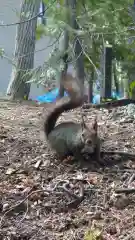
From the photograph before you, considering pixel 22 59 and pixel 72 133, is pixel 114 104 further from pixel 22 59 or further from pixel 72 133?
pixel 22 59

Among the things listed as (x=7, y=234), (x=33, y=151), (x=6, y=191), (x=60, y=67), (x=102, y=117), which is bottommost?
(x=7, y=234)

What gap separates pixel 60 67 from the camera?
5648 millimetres

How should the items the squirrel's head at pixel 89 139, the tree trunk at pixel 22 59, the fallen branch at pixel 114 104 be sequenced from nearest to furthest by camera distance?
the squirrel's head at pixel 89 139
the fallen branch at pixel 114 104
the tree trunk at pixel 22 59

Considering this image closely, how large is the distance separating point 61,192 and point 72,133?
30.9 inches

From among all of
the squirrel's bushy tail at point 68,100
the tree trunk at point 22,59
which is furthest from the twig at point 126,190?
the tree trunk at point 22,59

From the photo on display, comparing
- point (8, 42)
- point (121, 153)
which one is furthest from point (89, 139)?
point (8, 42)

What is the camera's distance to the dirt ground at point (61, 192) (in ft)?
9.80

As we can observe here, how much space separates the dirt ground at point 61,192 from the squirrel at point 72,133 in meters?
0.12

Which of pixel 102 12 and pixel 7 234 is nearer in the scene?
pixel 7 234

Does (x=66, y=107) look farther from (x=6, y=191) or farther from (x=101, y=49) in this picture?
(x=101, y=49)

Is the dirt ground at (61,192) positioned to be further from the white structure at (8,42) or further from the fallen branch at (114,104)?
the white structure at (8,42)

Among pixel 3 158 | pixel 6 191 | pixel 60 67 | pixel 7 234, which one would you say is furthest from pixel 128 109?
pixel 7 234

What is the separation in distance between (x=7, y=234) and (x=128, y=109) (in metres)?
2.90

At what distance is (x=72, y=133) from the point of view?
4066mm
